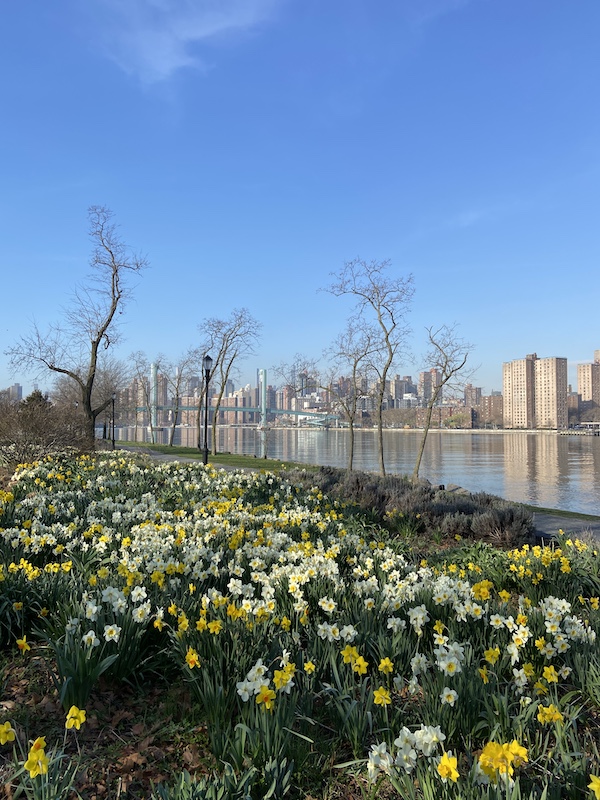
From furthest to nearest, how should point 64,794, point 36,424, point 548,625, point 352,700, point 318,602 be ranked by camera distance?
point 36,424, point 318,602, point 548,625, point 352,700, point 64,794

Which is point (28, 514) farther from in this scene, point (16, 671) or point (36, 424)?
point (36, 424)

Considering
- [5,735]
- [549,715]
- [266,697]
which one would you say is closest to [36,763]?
[5,735]

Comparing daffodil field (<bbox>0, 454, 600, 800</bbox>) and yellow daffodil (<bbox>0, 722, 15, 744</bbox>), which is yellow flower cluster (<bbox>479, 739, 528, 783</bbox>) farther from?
yellow daffodil (<bbox>0, 722, 15, 744</bbox>)

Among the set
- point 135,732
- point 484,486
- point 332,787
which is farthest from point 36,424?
point 484,486

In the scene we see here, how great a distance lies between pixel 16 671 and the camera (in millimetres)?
3326

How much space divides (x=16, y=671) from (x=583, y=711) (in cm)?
331

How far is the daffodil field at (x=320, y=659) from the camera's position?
85.0 inches

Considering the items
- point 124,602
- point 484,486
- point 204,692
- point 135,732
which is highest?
point 124,602

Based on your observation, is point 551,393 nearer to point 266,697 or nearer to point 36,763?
point 266,697

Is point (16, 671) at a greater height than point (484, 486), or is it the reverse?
point (16, 671)

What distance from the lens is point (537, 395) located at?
5438 inches

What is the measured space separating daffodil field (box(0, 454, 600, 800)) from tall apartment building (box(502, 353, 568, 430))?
13900 cm

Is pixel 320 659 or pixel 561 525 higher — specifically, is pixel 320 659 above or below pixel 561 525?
above

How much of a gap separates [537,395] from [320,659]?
14832 cm
